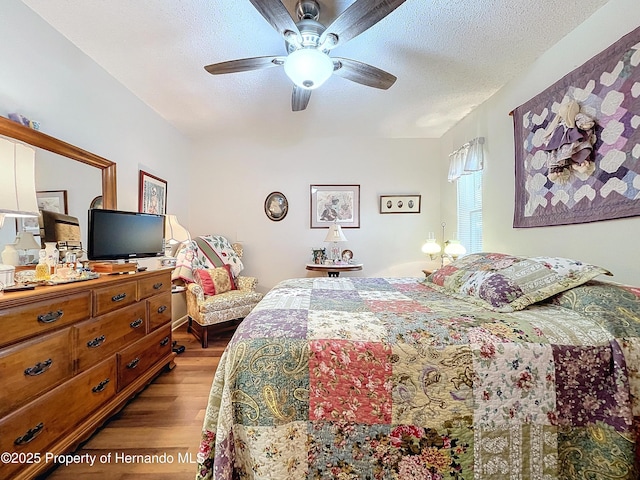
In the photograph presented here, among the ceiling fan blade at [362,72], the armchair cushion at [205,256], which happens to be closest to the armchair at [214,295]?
the armchair cushion at [205,256]

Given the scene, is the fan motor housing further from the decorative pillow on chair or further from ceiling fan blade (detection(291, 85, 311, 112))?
the decorative pillow on chair

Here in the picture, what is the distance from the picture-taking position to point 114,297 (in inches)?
70.1

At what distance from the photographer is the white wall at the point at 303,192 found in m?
4.03

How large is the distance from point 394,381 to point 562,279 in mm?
1051

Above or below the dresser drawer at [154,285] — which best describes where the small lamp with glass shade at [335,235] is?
above

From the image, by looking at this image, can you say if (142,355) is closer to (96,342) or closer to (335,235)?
(96,342)

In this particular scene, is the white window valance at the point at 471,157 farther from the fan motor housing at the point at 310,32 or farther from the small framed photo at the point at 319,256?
the fan motor housing at the point at 310,32

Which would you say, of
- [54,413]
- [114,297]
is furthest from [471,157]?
[54,413]

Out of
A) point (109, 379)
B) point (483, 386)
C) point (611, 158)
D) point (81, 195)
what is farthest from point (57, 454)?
point (611, 158)

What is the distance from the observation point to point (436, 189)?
4066 millimetres

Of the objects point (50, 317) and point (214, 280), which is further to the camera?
point (214, 280)

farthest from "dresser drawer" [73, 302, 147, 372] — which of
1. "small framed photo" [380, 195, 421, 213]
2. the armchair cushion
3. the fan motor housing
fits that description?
"small framed photo" [380, 195, 421, 213]

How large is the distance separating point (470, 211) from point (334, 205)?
1699mm

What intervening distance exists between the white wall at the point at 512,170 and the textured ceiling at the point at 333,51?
0.10 m
